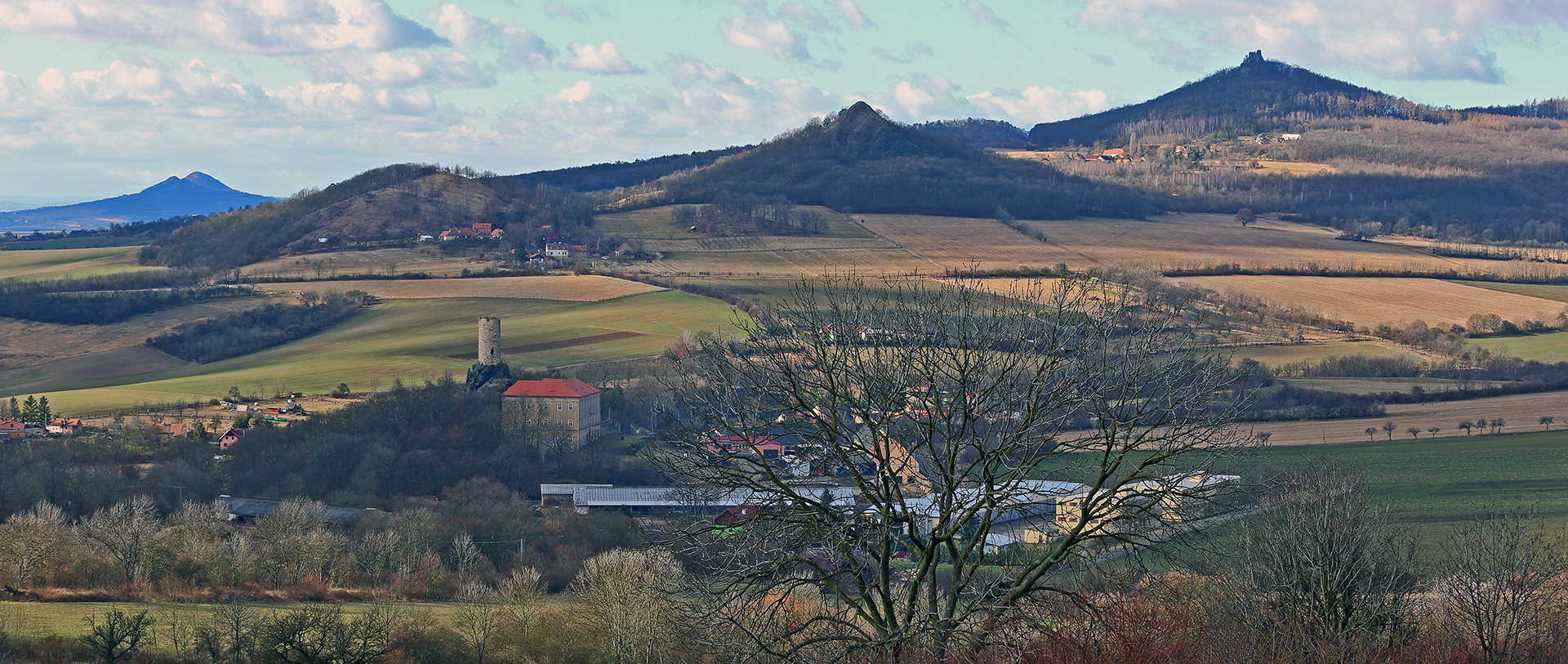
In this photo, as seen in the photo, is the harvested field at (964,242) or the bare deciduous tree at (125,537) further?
the harvested field at (964,242)

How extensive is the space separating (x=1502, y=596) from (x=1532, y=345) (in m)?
60.7

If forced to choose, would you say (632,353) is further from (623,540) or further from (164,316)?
(164,316)

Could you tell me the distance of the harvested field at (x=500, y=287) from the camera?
96688 mm

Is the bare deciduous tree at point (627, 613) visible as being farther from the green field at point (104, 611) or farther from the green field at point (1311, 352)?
the green field at point (1311, 352)

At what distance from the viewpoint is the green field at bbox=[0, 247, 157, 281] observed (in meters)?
112

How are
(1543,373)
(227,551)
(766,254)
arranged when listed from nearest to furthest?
(227,551) → (1543,373) → (766,254)

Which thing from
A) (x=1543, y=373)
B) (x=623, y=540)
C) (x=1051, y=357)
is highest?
(x=1051, y=357)

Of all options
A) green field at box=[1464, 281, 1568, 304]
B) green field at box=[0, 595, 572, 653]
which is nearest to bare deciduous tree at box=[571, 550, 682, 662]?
green field at box=[0, 595, 572, 653]

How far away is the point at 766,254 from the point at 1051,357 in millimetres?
104967

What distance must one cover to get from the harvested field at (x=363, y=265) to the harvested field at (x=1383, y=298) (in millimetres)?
67243

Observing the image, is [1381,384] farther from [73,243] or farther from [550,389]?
[73,243]

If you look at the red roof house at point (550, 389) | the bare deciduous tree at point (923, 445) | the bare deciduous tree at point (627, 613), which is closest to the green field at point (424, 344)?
the red roof house at point (550, 389)

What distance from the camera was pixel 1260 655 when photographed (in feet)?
49.3

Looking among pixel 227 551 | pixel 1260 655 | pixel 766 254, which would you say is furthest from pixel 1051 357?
pixel 766 254
